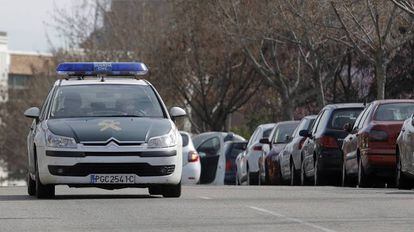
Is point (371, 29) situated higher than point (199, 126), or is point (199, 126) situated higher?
point (371, 29)

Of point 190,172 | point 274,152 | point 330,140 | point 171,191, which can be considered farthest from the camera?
point 190,172

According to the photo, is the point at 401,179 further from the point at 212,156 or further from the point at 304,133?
the point at 212,156

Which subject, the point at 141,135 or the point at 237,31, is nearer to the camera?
the point at 141,135

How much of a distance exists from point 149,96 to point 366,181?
20.3 ft

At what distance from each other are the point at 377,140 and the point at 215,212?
8.72 metres

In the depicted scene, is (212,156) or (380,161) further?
(212,156)

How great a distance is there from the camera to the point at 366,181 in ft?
83.0

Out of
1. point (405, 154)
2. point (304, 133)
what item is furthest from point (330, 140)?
point (405, 154)

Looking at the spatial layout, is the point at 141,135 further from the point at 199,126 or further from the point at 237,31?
the point at 199,126

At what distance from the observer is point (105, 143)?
1888 cm

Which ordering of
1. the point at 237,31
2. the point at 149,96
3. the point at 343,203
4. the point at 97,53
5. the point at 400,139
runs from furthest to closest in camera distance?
the point at 97,53 < the point at 237,31 < the point at 400,139 < the point at 149,96 < the point at 343,203

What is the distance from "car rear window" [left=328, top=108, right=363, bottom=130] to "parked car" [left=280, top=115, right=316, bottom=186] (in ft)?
5.86

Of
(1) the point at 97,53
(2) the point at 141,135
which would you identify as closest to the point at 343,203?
(2) the point at 141,135

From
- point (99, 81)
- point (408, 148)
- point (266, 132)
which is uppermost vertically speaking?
point (99, 81)
